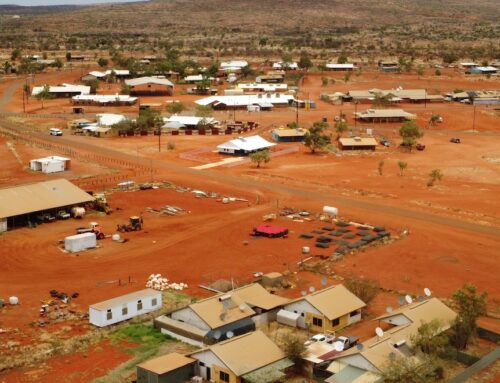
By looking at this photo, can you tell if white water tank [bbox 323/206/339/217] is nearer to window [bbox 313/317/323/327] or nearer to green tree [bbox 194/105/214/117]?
window [bbox 313/317/323/327]

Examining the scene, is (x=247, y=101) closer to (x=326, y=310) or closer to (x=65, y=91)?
(x=65, y=91)

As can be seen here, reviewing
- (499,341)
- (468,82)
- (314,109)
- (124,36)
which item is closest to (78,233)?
A: (499,341)

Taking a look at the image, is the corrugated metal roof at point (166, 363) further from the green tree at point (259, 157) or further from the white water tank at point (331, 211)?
the green tree at point (259, 157)

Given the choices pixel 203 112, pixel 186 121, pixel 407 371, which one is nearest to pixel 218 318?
pixel 407 371

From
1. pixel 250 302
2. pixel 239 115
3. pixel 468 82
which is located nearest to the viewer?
pixel 250 302

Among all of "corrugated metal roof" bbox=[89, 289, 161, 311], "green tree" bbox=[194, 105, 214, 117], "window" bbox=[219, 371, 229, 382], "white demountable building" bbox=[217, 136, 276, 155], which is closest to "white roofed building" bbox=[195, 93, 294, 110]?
"green tree" bbox=[194, 105, 214, 117]

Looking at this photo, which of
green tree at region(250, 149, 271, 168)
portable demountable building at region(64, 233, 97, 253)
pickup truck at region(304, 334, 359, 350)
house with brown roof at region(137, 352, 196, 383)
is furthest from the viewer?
green tree at region(250, 149, 271, 168)

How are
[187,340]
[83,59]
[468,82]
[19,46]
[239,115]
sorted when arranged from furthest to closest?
[19,46] → [83,59] → [468,82] → [239,115] → [187,340]

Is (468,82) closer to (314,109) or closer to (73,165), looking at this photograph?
(314,109)
